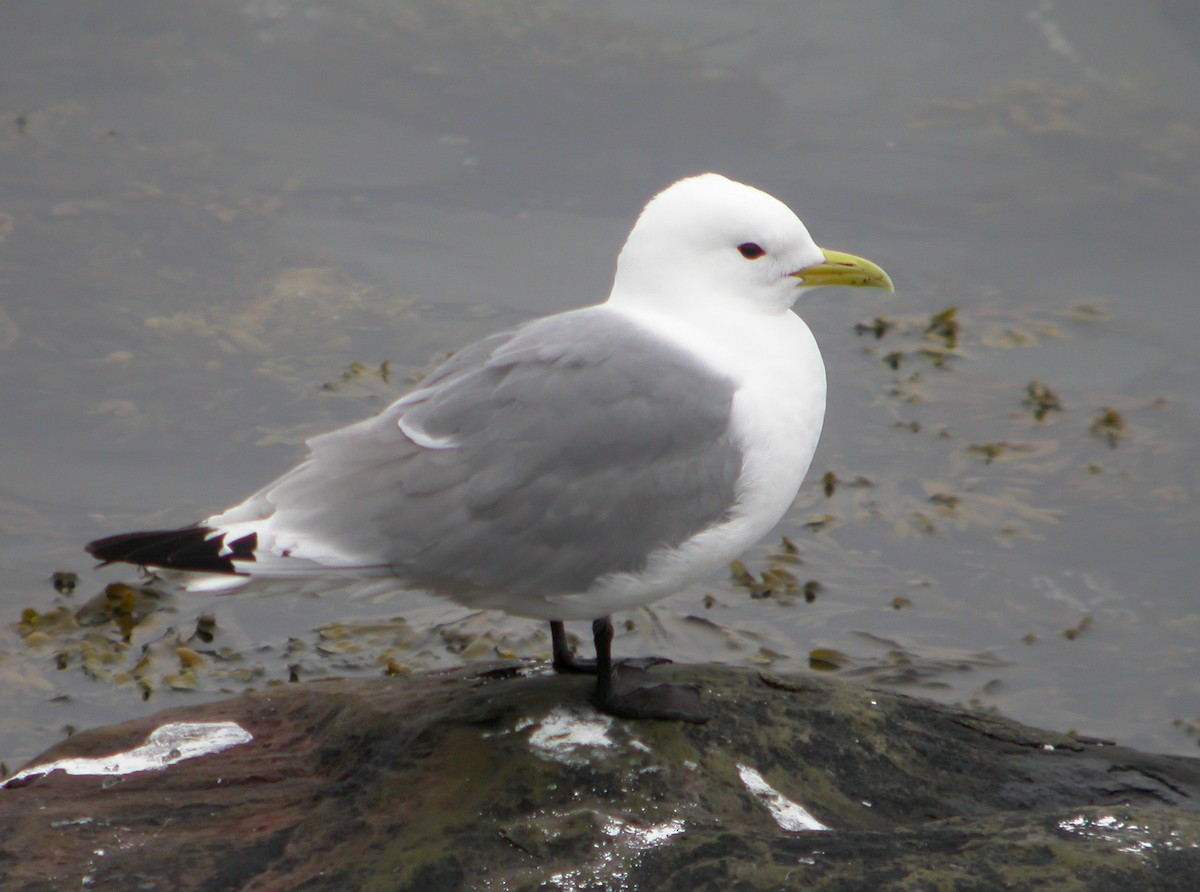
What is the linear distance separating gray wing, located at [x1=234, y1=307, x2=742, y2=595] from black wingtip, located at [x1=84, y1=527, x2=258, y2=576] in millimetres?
153

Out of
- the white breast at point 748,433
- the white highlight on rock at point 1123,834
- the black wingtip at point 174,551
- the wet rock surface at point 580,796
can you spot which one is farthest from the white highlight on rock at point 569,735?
the white highlight on rock at point 1123,834

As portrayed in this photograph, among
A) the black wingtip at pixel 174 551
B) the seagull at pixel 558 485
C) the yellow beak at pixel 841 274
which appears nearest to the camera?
the black wingtip at pixel 174 551

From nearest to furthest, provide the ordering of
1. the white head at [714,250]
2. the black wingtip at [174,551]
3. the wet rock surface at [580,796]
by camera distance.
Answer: the wet rock surface at [580,796] < the black wingtip at [174,551] < the white head at [714,250]

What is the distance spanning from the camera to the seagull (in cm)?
342

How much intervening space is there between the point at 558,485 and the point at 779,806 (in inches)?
36.7

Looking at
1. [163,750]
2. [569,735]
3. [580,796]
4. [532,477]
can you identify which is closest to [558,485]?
[532,477]

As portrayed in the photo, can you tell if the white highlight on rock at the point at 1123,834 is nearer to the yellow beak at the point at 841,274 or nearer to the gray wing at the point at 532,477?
the gray wing at the point at 532,477

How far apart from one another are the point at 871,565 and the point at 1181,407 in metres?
2.44

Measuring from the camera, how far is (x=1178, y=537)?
6727 millimetres

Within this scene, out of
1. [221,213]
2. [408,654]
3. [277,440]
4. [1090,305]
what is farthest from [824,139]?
[408,654]

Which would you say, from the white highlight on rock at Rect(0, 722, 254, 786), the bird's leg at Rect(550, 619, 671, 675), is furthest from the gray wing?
the white highlight on rock at Rect(0, 722, 254, 786)

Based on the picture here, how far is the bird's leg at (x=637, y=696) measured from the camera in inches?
141

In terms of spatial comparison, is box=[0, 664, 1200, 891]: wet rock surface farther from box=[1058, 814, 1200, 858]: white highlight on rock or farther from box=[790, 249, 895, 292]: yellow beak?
box=[790, 249, 895, 292]: yellow beak

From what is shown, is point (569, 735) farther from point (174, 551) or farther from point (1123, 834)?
point (1123, 834)
